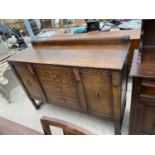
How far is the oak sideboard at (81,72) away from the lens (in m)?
1.00

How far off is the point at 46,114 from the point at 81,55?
1082 mm

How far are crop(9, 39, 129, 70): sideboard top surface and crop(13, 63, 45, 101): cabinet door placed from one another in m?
0.09

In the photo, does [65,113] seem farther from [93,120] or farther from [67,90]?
[67,90]

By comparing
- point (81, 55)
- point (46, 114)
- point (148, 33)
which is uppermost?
point (148, 33)

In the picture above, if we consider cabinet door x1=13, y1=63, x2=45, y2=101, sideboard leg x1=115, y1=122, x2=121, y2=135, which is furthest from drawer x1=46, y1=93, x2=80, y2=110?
sideboard leg x1=115, y1=122, x2=121, y2=135

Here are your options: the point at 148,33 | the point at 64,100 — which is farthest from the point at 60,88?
the point at 148,33

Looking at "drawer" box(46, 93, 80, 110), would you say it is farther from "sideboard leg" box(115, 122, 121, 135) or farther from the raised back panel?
the raised back panel

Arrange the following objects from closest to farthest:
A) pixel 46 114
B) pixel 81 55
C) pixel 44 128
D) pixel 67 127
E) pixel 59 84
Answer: pixel 67 127
pixel 44 128
pixel 81 55
pixel 59 84
pixel 46 114

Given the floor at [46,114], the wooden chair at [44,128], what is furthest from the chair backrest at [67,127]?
the floor at [46,114]

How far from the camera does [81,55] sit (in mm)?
1156

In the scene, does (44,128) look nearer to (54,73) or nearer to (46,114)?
(54,73)

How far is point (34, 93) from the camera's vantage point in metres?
1.65

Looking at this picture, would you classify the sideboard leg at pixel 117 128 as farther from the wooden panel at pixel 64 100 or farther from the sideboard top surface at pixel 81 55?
the sideboard top surface at pixel 81 55
